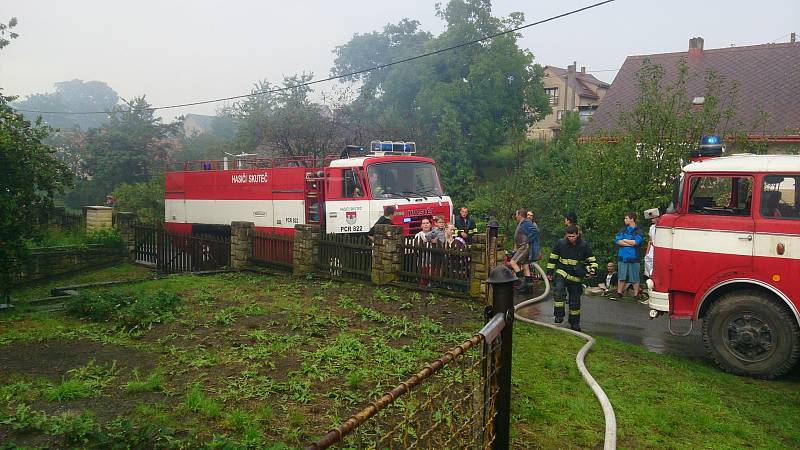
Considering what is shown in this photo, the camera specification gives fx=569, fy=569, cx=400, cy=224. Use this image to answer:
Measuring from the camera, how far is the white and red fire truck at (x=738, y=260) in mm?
7039

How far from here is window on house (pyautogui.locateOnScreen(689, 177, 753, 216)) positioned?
7.59m

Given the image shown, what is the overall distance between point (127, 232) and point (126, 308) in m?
9.83

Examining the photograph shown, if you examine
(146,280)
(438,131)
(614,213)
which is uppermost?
(438,131)

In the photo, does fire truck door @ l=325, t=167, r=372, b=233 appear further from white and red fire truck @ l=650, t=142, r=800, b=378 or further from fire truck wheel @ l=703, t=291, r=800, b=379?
fire truck wheel @ l=703, t=291, r=800, b=379

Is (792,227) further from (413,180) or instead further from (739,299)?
(413,180)

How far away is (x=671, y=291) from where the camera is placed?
788 cm

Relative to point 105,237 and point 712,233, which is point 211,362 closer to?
point 712,233

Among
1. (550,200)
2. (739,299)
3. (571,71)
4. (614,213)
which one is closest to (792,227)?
(739,299)

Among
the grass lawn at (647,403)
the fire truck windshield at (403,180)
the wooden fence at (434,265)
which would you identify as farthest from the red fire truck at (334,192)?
the grass lawn at (647,403)

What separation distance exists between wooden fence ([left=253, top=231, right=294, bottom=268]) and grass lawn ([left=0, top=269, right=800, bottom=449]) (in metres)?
4.07

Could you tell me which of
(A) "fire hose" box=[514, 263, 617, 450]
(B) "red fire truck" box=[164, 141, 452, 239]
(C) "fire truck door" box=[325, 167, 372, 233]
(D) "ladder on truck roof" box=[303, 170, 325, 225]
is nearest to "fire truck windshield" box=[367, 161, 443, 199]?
(B) "red fire truck" box=[164, 141, 452, 239]

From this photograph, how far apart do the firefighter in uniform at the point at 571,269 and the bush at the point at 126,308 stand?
20.8ft

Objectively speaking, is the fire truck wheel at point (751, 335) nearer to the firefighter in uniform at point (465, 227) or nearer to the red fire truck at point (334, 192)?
the firefighter in uniform at point (465, 227)

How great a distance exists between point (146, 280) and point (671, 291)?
1131 cm
